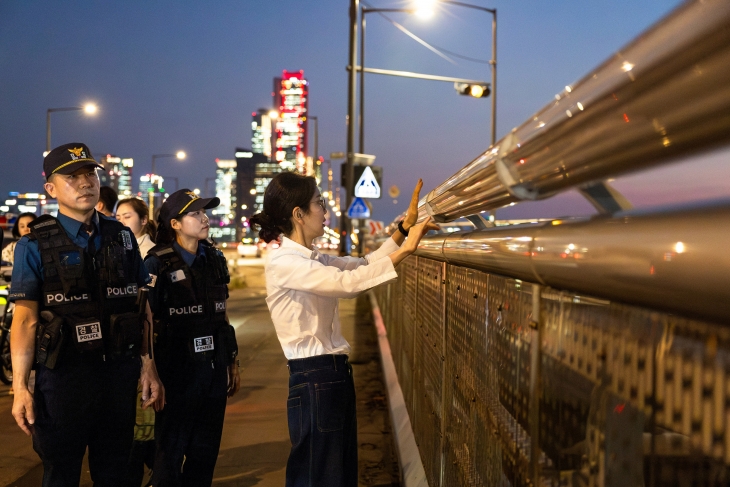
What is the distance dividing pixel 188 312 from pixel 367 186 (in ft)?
42.5

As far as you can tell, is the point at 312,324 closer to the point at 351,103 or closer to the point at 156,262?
the point at 156,262

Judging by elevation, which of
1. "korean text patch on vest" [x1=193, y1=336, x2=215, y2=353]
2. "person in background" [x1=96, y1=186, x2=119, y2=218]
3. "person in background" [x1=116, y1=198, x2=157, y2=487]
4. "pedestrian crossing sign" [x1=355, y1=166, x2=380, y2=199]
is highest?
"pedestrian crossing sign" [x1=355, y1=166, x2=380, y2=199]

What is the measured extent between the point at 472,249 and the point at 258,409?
5912 millimetres

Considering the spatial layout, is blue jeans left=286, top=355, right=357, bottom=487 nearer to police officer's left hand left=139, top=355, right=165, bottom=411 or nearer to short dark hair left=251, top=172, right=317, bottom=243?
short dark hair left=251, top=172, right=317, bottom=243

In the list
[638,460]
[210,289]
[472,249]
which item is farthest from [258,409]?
[638,460]

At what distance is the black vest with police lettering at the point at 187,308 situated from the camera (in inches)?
167

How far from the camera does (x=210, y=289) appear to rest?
14.5 ft

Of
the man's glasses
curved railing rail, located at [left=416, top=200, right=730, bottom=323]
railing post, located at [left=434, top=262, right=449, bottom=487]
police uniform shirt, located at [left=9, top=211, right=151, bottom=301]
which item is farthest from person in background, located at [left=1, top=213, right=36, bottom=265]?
curved railing rail, located at [left=416, top=200, right=730, bottom=323]

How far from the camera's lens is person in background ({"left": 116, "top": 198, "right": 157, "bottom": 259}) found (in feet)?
18.9

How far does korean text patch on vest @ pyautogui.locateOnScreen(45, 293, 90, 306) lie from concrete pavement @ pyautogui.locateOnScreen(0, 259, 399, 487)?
2.31m

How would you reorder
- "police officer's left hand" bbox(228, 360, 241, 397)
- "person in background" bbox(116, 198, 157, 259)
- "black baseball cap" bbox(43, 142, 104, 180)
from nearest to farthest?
1. "black baseball cap" bbox(43, 142, 104, 180)
2. "police officer's left hand" bbox(228, 360, 241, 397)
3. "person in background" bbox(116, 198, 157, 259)

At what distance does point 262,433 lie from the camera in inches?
259

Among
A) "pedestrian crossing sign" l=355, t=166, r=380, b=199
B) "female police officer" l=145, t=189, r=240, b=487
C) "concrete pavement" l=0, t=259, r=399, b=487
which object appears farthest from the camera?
"pedestrian crossing sign" l=355, t=166, r=380, b=199

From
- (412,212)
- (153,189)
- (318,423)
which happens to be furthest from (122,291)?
(153,189)
